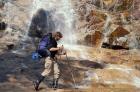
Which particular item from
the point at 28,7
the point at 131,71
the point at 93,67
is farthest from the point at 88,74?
the point at 28,7

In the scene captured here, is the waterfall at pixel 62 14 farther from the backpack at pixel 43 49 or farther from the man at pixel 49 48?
the backpack at pixel 43 49

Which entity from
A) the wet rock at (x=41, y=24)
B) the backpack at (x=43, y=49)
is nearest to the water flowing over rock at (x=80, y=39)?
the wet rock at (x=41, y=24)

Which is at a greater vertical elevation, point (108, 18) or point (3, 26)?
point (108, 18)

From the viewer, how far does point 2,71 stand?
13.3 meters

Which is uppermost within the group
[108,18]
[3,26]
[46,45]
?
[108,18]

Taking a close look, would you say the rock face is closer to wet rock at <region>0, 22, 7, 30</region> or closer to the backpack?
wet rock at <region>0, 22, 7, 30</region>

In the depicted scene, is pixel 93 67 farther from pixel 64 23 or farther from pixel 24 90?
pixel 64 23

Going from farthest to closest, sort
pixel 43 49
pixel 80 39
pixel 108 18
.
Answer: pixel 108 18 < pixel 80 39 < pixel 43 49

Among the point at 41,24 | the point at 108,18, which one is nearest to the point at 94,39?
the point at 108,18

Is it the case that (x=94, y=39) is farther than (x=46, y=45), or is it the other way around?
(x=94, y=39)

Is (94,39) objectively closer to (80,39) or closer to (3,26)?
(80,39)

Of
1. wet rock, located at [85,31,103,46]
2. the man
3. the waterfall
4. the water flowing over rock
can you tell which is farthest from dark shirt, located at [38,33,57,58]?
the waterfall

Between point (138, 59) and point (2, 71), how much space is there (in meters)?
6.83

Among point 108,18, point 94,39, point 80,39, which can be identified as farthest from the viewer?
point 108,18
